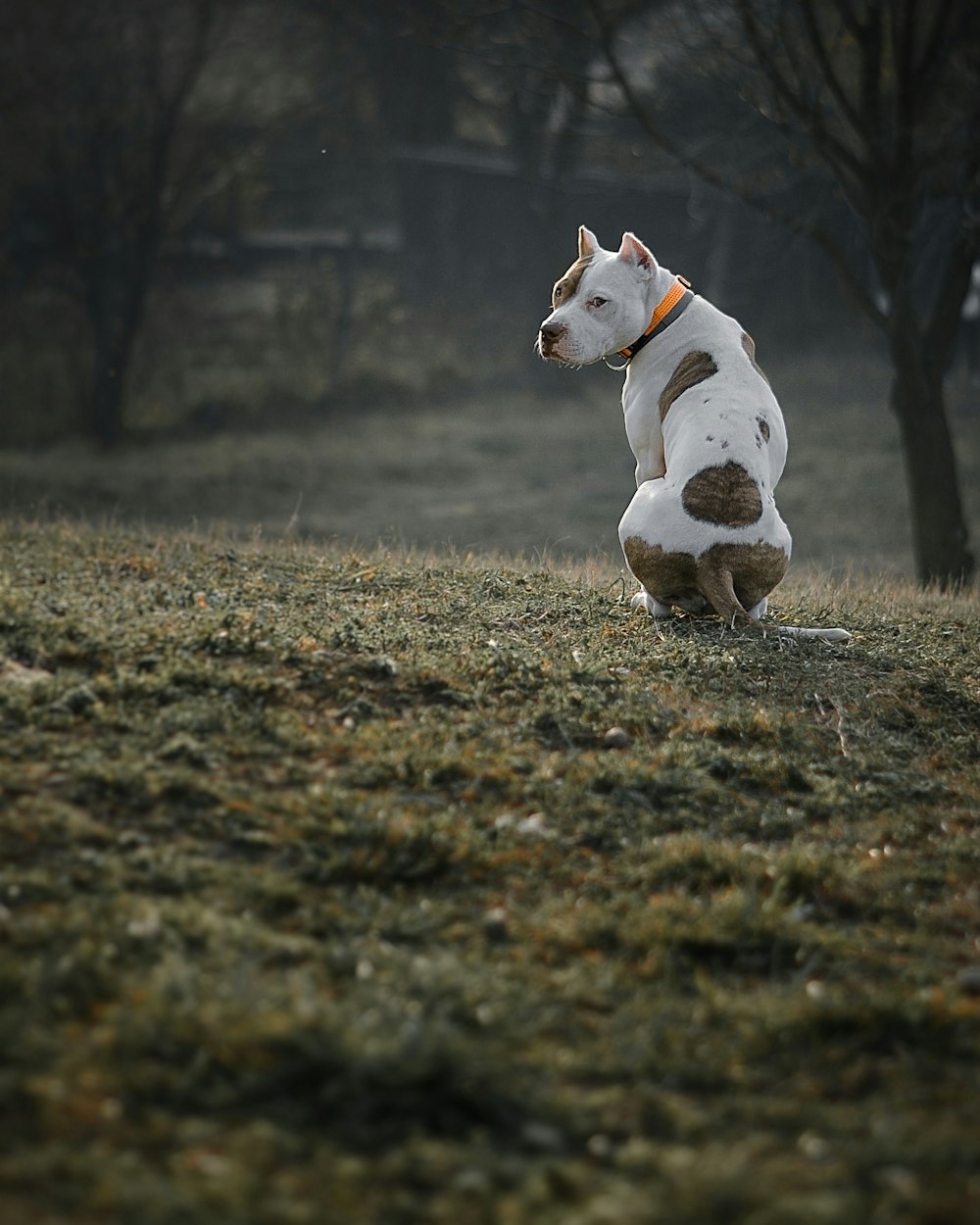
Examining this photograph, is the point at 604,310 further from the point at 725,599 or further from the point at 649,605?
the point at 725,599

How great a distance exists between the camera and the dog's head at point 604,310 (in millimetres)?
8062

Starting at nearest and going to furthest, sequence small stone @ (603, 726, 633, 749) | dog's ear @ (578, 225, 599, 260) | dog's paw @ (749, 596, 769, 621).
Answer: small stone @ (603, 726, 633, 749)
dog's paw @ (749, 596, 769, 621)
dog's ear @ (578, 225, 599, 260)

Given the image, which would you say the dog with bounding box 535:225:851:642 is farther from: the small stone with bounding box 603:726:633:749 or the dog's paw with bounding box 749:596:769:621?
the small stone with bounding box 603:726:633:749

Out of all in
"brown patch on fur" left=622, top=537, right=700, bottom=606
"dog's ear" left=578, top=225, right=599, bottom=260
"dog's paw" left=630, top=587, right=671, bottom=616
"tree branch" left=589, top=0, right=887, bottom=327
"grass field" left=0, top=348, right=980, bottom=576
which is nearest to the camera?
"brown patch on fur" left=622, top=537, right=700, bottom=606

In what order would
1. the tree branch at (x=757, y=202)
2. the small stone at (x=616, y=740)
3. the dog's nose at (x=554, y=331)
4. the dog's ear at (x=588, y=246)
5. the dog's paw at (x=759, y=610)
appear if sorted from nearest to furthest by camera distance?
the small stone at (x=616, y=740) < the dog's paw at (x=759, y=610) < the dog's nose at (x=554, y=331) < the dog's ear at (x=588, y=246) < the tree branch at (x=757, y=202)

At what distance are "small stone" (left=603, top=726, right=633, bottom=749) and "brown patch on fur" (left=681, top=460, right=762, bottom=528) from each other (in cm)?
194

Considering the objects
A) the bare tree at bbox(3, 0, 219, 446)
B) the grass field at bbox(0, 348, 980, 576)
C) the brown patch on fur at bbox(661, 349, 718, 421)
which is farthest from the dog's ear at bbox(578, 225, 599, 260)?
the bare tree at bbox(3, 0, 219, 446)

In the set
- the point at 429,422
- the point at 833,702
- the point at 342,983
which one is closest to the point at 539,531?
the point at 429,422

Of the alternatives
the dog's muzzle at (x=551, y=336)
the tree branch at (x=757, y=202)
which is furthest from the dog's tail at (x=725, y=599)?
the tree branch at (x=757, y=202)

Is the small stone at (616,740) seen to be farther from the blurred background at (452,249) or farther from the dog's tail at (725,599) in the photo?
the blurred background at (452,249)

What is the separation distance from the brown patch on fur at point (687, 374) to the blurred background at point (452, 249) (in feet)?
19.6

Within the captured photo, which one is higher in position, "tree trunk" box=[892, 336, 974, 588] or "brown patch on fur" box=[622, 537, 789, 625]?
"tree trunk" box=[892, 336, 974, 588]

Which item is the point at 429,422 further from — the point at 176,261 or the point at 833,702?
the point at 833,702

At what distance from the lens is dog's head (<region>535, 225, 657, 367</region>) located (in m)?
8.06
